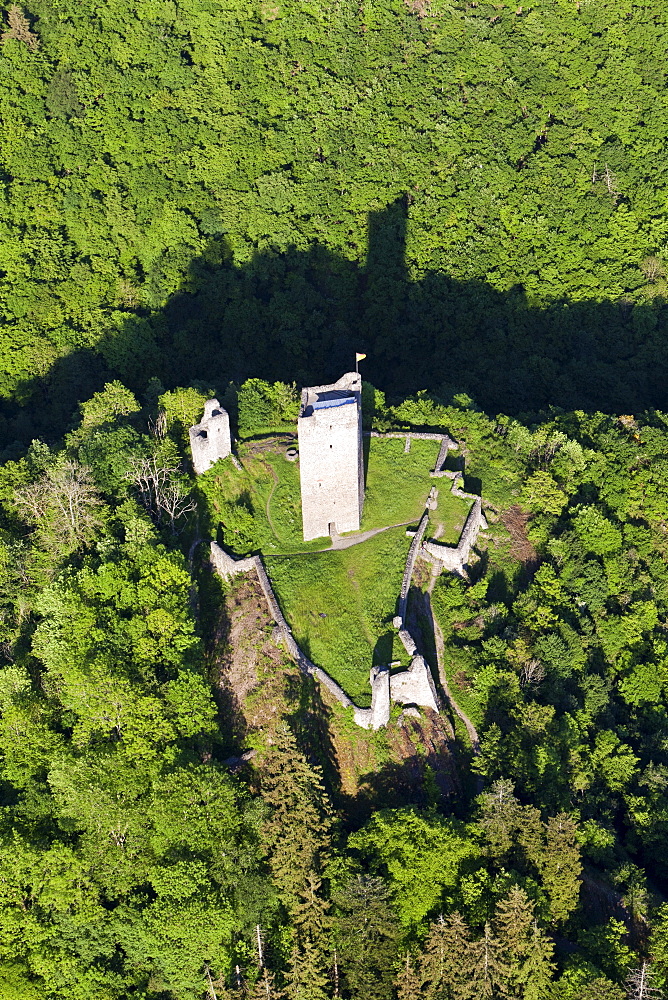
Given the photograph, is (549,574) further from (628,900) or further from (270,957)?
(270,957)

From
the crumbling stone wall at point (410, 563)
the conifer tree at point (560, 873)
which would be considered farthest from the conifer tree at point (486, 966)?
the crumbling stone wall at point (410, 563)

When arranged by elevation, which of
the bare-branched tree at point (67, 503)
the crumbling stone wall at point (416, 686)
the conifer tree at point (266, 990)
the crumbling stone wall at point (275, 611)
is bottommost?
the conifer tree at point (266, 990)

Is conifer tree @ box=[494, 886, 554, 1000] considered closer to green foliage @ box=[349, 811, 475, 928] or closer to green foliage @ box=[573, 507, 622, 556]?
green foliage @ box=[349, 811, 475, 928]

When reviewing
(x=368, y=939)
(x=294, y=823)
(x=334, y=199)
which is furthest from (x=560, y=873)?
(x=334, y=199)

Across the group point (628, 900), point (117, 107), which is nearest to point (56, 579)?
point (628, 900)

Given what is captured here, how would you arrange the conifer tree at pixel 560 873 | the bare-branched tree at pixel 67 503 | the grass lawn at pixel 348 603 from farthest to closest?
the bare-branched tree at pixel 67 503, the grass lawn at pixel 348 603, the conifer tree at pixel 560 873

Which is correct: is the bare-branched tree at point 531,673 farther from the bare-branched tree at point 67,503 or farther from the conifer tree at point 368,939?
the bare-branched tree at point 67,503

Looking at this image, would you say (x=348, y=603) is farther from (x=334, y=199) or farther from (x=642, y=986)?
(x=334, y=199)
